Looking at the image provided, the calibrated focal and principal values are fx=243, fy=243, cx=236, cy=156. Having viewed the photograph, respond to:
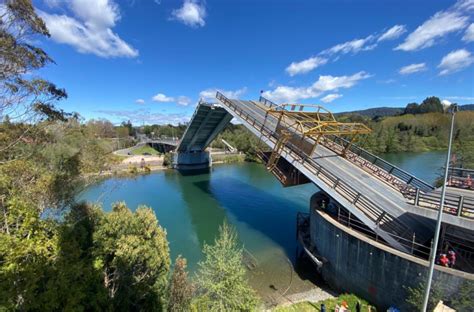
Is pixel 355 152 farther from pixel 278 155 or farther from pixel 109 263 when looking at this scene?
pixel 109 263

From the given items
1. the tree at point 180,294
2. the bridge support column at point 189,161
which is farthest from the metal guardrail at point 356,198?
the bridge support column at point 189,161

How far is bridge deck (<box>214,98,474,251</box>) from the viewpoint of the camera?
1081 centimetres

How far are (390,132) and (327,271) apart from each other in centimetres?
6208

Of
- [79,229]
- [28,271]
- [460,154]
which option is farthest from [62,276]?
[460,154]

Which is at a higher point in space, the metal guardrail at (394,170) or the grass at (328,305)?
the metal guardrail at (394,170)

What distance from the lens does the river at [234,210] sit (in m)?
14.9

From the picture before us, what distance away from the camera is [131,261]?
902 centimetres

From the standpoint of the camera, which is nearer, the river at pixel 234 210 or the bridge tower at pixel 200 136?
the river at pixel 234 210

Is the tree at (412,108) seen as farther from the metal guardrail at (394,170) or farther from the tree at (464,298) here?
the tree at (464,298)

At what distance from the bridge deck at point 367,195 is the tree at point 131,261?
911 centimetres

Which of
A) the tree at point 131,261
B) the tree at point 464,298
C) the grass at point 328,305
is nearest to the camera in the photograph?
the tree at point 464,298

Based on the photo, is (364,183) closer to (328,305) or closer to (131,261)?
(328,305)

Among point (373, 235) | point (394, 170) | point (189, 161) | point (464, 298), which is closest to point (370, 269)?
point (373, 235)

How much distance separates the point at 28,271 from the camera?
5.88 metres
